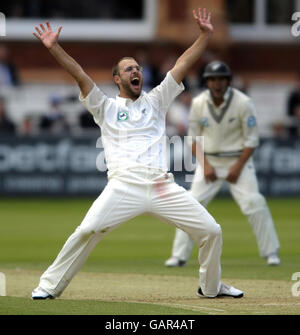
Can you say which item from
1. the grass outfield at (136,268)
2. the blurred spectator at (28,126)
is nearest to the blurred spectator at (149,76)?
the blurred spectator at (28,126)

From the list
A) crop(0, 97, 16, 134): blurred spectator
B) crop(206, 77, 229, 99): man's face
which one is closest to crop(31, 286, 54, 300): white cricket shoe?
crop(206, 77, 229, 99): man's face

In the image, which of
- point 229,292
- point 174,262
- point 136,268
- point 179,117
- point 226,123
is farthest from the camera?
point 179,117

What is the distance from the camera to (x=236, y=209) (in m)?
19.6

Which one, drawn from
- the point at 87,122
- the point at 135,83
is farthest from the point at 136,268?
the point at 87,122

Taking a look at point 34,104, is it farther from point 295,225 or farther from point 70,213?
point 295,225

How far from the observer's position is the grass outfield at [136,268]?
28.2 ft

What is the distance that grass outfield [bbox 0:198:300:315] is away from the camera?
8.59 meters

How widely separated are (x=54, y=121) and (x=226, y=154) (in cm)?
1042

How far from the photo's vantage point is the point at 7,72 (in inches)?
926

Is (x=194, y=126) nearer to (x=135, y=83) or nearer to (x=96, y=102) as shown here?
(x=135, y=83)

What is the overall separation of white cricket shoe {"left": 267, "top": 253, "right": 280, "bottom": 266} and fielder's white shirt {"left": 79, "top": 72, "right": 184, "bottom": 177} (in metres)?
3.46

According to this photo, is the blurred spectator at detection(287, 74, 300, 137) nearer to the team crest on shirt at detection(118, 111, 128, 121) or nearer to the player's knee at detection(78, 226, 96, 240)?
the team crest on shirt at detection(118, 111, 128, 121)

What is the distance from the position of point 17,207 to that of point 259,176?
5.29 meters
